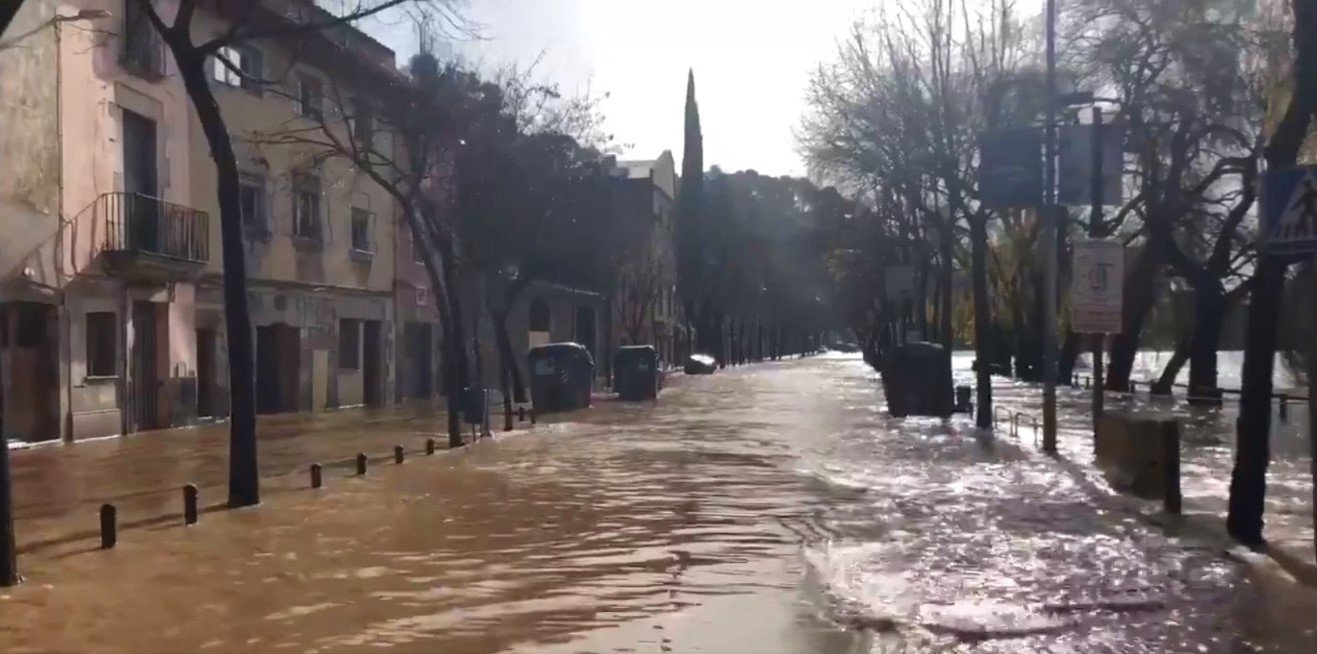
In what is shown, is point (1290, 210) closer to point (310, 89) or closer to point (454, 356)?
point (454, 356)

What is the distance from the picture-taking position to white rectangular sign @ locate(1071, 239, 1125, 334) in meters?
19.1

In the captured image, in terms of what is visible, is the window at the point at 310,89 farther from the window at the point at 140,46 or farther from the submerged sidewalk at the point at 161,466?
the submerged sidewalk at the point at 161,466

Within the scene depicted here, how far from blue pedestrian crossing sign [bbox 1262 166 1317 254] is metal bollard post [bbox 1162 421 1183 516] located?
4.17 meters

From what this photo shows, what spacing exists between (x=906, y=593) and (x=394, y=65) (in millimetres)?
35324

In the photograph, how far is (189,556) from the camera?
11.7 meters

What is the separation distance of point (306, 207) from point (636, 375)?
39.5ft

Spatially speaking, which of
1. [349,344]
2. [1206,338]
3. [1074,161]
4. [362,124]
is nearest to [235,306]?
[1074,161]

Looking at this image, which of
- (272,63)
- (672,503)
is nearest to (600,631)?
(672,503)

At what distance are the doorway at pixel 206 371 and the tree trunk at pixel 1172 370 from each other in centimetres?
2850

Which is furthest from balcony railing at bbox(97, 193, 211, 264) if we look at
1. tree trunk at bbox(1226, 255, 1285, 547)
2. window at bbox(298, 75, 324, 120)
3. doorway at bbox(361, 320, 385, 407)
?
tree trunk at bbox(1226, 255, 1285, 547)

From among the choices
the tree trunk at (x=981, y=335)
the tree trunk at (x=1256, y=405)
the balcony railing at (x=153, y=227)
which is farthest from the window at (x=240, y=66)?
the tree trunk at (x=1256, y=405)

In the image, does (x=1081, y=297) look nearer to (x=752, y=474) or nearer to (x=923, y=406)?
(x=752, y=474)

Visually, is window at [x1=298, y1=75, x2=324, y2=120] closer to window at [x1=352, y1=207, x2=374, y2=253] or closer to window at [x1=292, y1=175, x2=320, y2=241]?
window at [x1=292, y1=175, x2=320, y2=241]

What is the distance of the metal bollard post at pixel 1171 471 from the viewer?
14.1 meters
